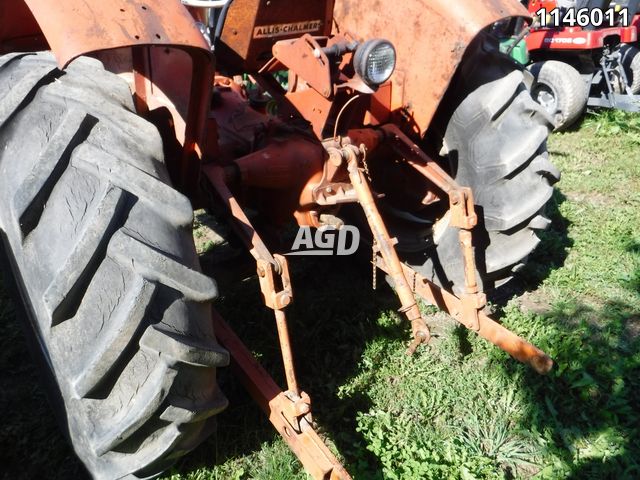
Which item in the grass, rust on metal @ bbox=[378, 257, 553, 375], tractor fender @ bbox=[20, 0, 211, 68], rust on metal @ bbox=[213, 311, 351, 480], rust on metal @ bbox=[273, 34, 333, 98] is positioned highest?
tractor fender @ bbox=[20, 0, 211, 68]

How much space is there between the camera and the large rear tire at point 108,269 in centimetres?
153

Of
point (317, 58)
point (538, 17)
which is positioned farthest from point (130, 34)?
point (538, 17)

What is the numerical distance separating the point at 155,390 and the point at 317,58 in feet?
4.32

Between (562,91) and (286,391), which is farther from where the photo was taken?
(562,91)

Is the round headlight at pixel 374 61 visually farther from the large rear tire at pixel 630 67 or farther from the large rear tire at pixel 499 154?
the large rear tire at pixel 630 67

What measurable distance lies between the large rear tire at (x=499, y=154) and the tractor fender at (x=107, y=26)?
1420 millimetres

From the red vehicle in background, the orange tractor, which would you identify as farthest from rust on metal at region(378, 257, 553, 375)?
the red vehicle in background

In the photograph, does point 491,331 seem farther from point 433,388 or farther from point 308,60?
point 308,60

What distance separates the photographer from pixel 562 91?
237 inches

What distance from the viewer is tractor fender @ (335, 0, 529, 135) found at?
250 cm

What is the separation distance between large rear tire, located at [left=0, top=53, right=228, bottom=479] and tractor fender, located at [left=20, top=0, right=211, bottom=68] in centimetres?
18

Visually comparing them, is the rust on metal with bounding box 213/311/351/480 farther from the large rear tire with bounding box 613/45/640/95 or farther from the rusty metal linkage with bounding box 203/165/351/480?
the large rear tire with bounding box 613/45/640/95

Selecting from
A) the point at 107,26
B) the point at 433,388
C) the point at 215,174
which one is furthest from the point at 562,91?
the point at 107,26
